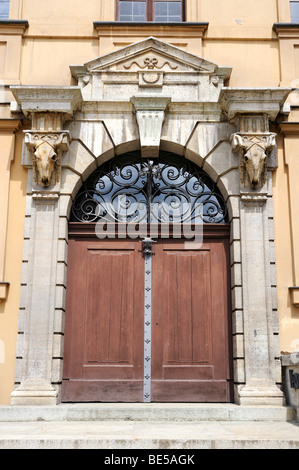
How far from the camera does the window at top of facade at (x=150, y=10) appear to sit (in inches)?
356

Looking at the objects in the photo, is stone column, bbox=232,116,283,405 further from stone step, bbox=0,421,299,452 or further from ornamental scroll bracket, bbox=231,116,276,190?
stone step, bbox=0,421,299,452

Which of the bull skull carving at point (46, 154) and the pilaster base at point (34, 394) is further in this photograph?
the bull skull carving at point (46, 154)

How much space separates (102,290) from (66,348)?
98 cm

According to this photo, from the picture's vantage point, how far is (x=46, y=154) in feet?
25.8

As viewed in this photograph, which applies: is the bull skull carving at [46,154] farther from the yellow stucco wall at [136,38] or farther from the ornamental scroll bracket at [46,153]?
the yellow stucco wall at [136,38]

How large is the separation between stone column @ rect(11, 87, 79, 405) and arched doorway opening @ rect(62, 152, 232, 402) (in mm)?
452

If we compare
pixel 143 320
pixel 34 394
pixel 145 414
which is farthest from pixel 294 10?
pixel 34 394

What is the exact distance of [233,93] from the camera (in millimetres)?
7867

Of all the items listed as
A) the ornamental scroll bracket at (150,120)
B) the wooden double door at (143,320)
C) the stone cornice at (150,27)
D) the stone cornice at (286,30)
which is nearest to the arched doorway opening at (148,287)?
the wooden double door at (143,320)

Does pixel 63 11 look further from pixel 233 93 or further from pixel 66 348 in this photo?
pixel 66 348

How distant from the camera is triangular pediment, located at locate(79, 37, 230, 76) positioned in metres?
8.44

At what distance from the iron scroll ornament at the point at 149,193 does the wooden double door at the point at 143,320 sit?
1.04 ft

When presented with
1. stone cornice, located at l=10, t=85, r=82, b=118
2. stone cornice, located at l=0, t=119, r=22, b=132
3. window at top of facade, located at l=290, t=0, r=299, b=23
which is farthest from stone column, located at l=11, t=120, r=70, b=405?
window at top of facade, located at l=290, t=0, r=299, b=23
